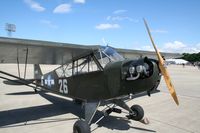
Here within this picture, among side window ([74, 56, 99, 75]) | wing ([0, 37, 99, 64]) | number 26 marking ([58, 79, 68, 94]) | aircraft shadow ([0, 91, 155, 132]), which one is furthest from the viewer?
number 26 marking ([58, 79, 68, 94])

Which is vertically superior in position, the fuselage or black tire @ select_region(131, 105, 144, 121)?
the fuselage

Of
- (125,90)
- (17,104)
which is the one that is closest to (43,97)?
(17,104)

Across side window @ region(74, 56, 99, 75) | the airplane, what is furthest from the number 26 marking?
side window @ region(74, 56, 99, 75)

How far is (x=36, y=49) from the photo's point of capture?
6.61 m

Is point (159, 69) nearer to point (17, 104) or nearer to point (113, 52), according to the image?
point (113, 52)

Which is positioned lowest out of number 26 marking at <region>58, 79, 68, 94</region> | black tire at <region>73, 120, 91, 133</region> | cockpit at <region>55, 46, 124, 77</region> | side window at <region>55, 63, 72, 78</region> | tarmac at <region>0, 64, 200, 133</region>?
tarmac at <region>0, 64, 200, 133</region>

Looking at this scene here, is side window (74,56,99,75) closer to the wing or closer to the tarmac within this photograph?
the wing

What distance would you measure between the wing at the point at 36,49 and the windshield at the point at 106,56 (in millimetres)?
255

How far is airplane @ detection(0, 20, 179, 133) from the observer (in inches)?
186

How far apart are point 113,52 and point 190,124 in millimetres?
3072

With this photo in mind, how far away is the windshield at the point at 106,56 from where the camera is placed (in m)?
5.55

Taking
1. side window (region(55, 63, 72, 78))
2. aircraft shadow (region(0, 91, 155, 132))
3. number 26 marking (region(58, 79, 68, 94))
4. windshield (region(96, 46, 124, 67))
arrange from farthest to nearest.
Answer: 1. number 26 marking (region(58, 79, 68, 94))
2. side window (region(55, 63, 72, 78))
3. aircraft shadow (region(0, 91, 155, 132))
4. windshield (region(96, 46, 124, 67))

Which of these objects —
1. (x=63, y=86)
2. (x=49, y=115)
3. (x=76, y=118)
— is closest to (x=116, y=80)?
(x=76, y=118)

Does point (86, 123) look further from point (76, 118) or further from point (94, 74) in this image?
point (76, 118)
